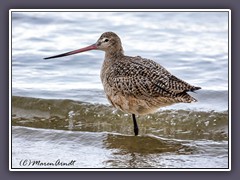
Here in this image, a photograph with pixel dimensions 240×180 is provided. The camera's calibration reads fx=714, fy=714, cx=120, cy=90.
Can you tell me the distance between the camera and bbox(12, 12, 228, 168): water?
6586 mm

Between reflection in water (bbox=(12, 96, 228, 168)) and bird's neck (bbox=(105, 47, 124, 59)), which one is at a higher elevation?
bird's neck (bbox=(105, 47, 124, 59))

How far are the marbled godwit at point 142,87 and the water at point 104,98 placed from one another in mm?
453

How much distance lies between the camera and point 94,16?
35.8 feet

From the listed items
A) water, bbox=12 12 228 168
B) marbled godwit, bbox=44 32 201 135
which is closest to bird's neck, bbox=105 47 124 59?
marbled godwit, bbox=44 32 201 135

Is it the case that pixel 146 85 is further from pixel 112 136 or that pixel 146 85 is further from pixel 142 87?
pixel 112 136

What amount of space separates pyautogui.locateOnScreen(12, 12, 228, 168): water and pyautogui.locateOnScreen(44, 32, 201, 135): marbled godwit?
0.45m

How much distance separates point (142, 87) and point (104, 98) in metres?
1.63

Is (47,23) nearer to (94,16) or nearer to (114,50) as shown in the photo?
(94,16)

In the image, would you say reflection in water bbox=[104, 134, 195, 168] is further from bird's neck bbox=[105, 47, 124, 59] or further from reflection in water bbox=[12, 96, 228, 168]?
bird's neck bbox=[105, 47, 124, 59]

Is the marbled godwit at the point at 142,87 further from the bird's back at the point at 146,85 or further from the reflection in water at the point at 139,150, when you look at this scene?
the reflection in water at the point at 139,150

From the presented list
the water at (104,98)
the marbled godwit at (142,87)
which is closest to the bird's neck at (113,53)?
the marbled godwit at (142,87)

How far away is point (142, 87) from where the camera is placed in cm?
650

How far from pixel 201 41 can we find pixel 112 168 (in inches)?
162

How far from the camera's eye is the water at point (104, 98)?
6586mm
